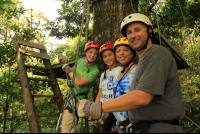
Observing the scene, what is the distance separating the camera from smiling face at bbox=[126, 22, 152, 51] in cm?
186

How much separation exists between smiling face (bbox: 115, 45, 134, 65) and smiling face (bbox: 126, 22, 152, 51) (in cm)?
64

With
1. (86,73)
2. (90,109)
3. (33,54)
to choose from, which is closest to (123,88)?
(90,109)

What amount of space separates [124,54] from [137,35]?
0.73 m

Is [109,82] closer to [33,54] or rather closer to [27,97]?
[27,97]

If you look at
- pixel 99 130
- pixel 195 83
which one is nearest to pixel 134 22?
pixel 99 130

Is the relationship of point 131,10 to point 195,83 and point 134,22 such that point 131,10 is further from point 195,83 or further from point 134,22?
point 195,83

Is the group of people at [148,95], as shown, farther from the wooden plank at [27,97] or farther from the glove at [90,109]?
the wooden plank at [27,97]

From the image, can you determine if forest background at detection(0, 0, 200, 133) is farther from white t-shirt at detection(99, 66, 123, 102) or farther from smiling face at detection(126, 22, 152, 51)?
white t-shirt at detection(99, 66, 123, 102)

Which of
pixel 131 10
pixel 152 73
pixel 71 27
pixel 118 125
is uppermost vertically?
pixel 71 27

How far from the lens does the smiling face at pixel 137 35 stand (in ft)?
6.12

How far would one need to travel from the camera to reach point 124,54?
8.54ft

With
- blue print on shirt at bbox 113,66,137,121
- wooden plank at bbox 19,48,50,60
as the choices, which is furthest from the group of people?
wooden plank at bbox 19,48,50,60

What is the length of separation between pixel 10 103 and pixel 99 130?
98.2 inches

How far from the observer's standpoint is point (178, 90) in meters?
1.62
